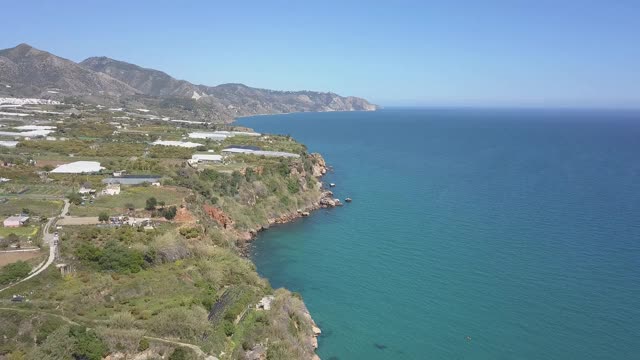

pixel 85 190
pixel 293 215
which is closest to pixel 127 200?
pixel 85 190

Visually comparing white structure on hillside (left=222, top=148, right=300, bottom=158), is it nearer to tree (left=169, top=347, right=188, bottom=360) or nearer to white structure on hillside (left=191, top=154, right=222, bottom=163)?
white structure on hillside (left=191, top=154, right=222, bottom=163)

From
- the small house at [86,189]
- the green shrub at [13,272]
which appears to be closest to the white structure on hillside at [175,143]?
the small house at [86,189]

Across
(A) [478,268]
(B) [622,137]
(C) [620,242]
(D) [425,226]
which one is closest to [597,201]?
(C) [620,242]

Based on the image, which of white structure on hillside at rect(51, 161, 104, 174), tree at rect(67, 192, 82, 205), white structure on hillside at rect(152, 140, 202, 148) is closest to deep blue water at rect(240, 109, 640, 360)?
tree at rect(67, 192, 82, 205)

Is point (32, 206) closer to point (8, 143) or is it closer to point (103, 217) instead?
point (103, 217)

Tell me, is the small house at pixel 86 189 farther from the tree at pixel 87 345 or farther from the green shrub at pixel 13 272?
the tree at pixel 87 345

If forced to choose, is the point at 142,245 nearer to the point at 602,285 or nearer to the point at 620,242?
the point at 602,285
